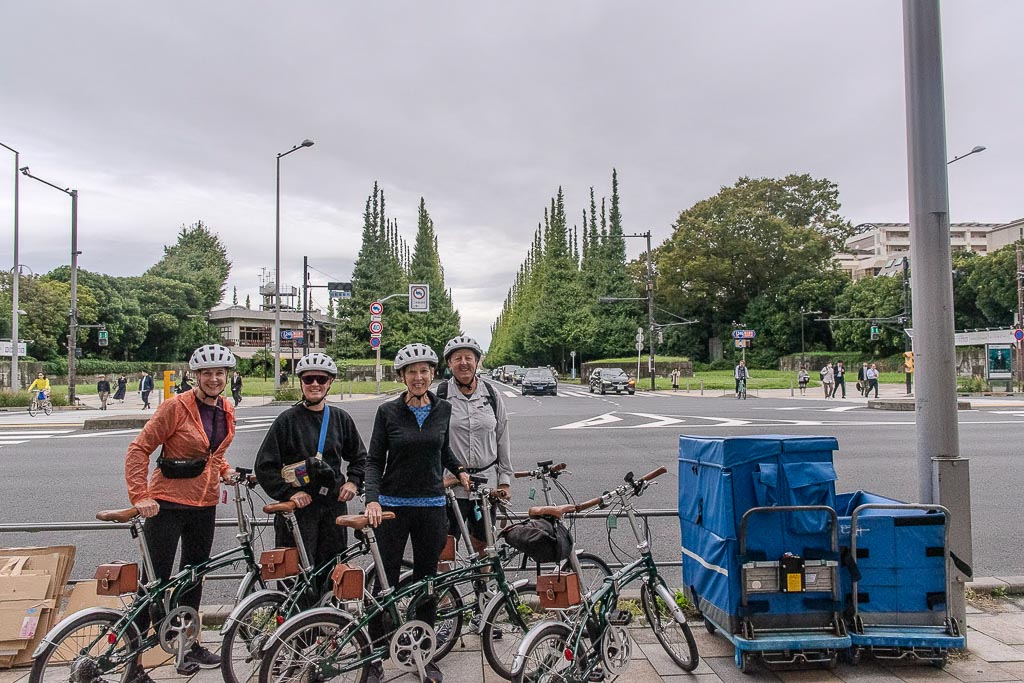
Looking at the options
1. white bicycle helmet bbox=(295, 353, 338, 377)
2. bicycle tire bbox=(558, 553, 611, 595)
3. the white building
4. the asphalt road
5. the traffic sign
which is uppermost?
the white building

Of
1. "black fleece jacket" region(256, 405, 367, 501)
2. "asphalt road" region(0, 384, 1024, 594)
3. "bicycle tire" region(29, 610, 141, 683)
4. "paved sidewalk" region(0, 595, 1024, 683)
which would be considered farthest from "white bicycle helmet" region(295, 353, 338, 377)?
"asphalt road" region(0, 384, 1024, 594)

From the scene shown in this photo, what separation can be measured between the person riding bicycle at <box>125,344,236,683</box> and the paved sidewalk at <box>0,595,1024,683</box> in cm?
66

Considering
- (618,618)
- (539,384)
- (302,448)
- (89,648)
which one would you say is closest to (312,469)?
(302,448)

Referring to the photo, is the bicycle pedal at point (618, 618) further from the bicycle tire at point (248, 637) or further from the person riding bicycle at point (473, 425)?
the bicycle tire at point (248, 637)

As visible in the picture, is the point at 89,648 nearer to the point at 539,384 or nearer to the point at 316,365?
the point at 316,365

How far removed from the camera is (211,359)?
4.50 m

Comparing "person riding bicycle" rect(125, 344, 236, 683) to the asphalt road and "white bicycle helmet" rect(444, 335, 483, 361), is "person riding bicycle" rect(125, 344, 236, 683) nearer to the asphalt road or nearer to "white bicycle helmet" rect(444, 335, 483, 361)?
"white bicycle helmet" rect(444, 335, 483, 361)

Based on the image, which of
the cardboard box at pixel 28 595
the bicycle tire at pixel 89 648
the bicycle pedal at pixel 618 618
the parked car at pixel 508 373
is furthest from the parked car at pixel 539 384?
the bicycle tire at pixel 89 648

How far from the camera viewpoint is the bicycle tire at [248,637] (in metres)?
3.90

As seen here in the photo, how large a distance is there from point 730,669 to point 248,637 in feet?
8.93

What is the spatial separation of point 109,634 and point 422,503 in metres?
1.72

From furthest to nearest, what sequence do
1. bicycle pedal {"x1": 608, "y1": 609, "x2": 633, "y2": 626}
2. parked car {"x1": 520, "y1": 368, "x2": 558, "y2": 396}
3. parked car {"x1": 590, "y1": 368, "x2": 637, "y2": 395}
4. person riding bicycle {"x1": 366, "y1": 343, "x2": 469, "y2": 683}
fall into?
1. parked car {"x1": 590, "y1": 368, "x2": 637, "y2": 395}
2. parked car {"x1": 520, "y1": 368, "x2": 558, "y2": 396}
3. person riding bicycle {"x1": 366, "y1": 343, "x2": 469, "y2": 683}
4. bicycle pedal {"x1": 608, "y1": 609, "x2": 633, "y2": 626}

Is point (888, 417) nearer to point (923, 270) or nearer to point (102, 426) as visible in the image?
point (923, 270)

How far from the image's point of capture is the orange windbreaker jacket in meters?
4.32
